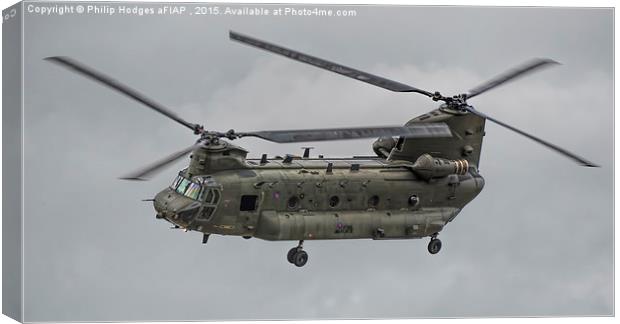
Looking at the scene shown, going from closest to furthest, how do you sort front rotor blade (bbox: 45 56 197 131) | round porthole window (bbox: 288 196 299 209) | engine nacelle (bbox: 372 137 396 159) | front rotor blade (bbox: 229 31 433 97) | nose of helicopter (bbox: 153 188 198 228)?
front rotor blade (bbox: 45 56 197 131) < nose of helicopter (bbox: 153 188 198 228) < front rotor blade (bbox: 229 31 433 97) < round porthole window (bbox: 288 196 299 209) < engine nacelle (bbox: 372 137 396 159)

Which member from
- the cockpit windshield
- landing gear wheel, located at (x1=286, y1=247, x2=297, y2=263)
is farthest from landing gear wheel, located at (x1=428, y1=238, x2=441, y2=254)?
the cockpit windshield

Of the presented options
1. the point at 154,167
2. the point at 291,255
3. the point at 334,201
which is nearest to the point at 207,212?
the point at 154,167

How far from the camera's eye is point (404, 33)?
27.4m

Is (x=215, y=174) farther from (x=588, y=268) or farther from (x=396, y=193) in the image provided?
(x=588, y=268)

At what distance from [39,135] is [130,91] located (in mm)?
1810

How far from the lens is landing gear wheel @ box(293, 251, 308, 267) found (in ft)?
88.3

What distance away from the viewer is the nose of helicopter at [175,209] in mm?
25781

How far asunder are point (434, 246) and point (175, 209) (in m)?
5.54

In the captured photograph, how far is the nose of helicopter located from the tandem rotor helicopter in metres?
0.02

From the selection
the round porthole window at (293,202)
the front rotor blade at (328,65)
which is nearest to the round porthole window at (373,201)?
the round porthole window at (293,202)

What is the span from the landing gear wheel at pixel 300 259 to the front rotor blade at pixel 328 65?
3.57 meters

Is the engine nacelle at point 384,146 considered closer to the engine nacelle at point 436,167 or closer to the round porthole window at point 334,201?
the engine nacelle at point 436,167

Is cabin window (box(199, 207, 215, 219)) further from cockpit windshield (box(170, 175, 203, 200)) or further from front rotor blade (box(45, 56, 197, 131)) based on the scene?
front rotor blade (box(45, 56, 197, 131))

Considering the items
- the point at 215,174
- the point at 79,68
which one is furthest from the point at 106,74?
the point at 215,174
